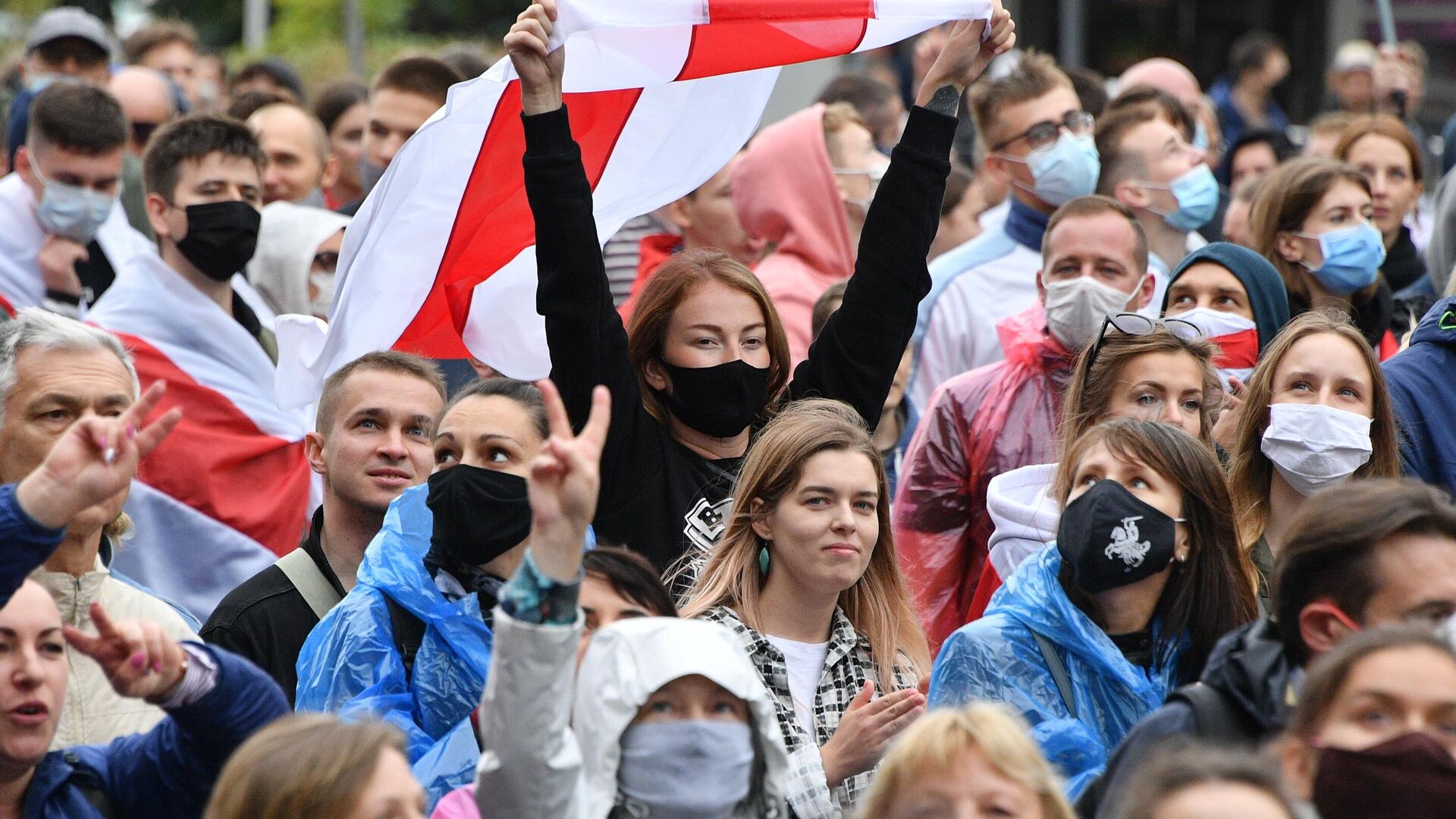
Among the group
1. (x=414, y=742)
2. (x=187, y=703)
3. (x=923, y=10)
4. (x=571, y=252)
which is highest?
(x=923, y=10)

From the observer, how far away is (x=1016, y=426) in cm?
546

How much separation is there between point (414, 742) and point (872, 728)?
94 centimetres

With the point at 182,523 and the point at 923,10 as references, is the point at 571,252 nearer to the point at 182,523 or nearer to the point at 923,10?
the point at 923,10

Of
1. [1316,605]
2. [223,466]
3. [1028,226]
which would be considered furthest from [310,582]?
[1028,226]

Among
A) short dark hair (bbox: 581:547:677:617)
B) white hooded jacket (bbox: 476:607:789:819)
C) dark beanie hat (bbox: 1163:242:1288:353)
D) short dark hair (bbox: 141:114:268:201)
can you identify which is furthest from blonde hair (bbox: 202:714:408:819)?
short dark hair (bbox: 141:114:268:201)

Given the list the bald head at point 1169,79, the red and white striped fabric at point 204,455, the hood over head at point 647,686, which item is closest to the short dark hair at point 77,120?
the red and white striped fabric at point 204,455

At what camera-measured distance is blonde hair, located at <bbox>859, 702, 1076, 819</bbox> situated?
3.09 metres

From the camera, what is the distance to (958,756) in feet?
10.2

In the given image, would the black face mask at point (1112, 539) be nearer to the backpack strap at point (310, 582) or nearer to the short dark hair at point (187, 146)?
the backpack strap at point (310, 582)

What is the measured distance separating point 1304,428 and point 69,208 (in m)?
4.59

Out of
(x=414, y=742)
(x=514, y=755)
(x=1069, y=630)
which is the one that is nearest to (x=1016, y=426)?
(x=1069, y=630)

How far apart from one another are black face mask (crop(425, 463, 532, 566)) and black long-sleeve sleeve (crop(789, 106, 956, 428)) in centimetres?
94

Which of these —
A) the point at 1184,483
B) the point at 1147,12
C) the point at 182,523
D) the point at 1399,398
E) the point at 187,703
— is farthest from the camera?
the point at 1147,12

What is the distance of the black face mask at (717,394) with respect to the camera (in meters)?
4.70
